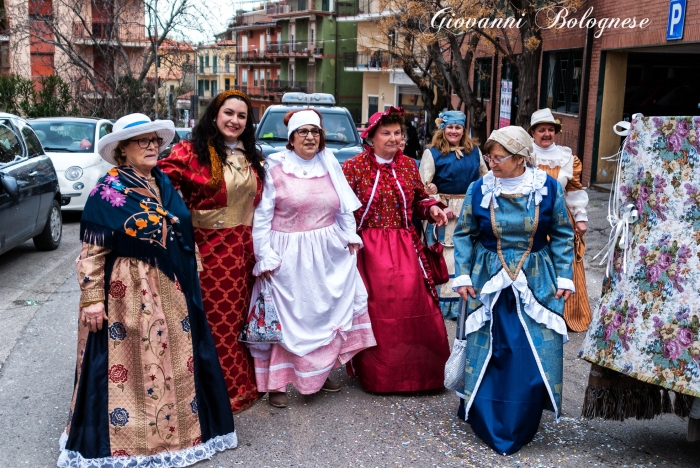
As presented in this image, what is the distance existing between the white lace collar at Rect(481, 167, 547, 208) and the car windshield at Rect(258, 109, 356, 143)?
7.98 metres

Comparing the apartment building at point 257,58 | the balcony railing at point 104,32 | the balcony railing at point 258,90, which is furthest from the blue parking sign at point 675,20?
the balcony railing at point 258,90

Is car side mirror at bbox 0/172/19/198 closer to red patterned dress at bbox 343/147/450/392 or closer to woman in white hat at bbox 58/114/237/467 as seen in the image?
red patterned dress at bbox 343/147/450/392

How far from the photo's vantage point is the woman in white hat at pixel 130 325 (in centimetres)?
366

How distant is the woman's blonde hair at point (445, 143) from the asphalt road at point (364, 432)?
216 centimetres

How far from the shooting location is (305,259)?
470cm

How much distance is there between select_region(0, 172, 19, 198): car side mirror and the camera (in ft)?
26.1

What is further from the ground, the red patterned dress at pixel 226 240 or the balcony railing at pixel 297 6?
the balcony railing at pixel 297 6

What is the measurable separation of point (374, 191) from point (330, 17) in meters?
56.8

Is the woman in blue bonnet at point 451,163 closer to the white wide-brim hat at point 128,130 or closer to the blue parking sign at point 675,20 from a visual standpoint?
the white wide-brim hat at point 128,130

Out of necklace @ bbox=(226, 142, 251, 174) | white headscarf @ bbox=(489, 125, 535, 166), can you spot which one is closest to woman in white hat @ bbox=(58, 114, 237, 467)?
necklace @ bbox=(226, 142, 251, 174)

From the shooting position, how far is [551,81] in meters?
19.5

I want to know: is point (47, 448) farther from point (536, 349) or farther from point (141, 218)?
point (536, 349)

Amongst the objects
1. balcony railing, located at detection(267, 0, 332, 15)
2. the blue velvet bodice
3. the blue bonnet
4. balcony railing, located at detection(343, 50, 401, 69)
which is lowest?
the blue velvet bodice

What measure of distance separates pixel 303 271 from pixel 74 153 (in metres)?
8.83
